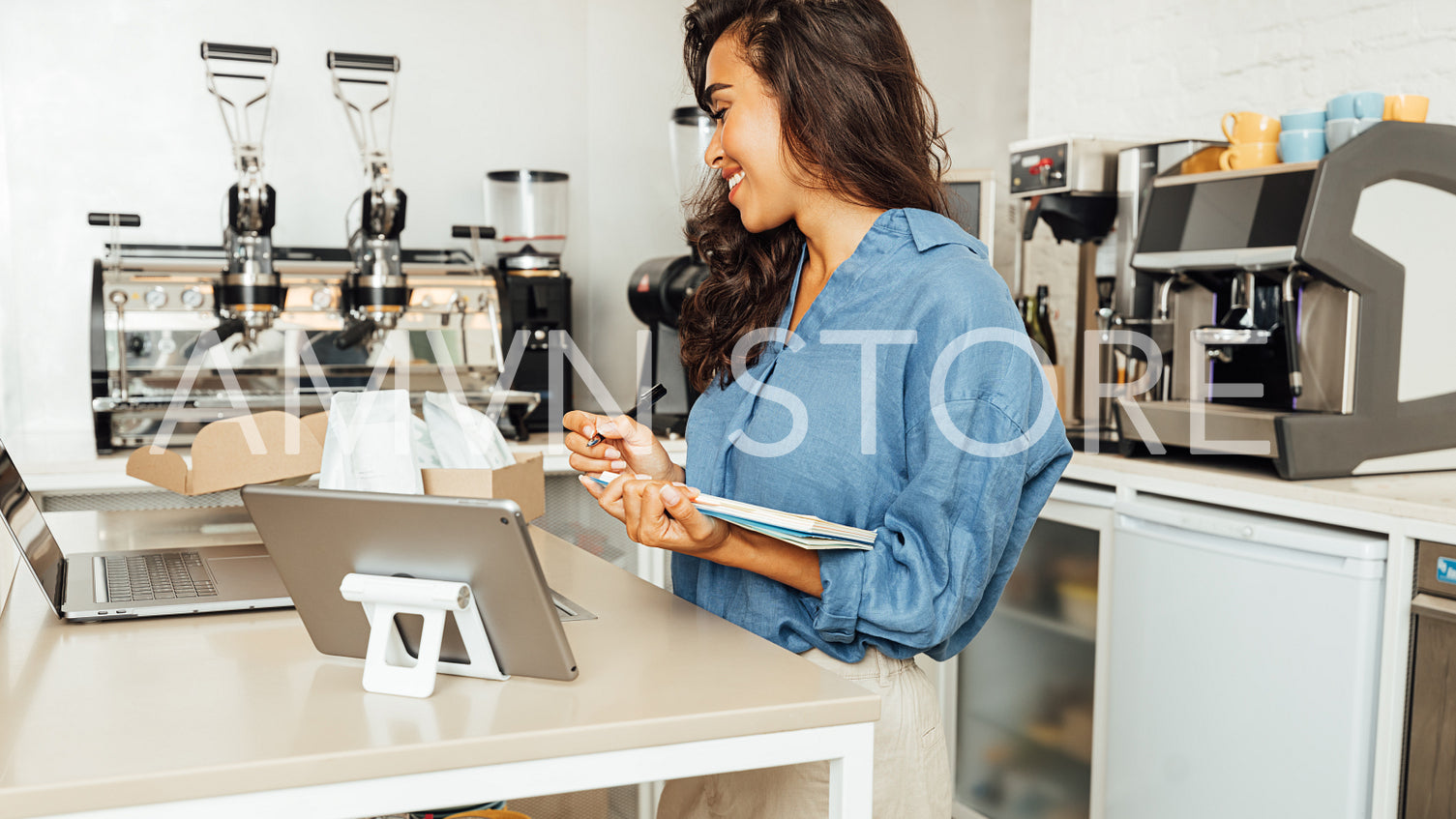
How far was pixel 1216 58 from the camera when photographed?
2.69 meters


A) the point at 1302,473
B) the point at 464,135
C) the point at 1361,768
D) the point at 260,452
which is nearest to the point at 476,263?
the point at 464,135

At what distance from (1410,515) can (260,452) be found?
158 centimetres

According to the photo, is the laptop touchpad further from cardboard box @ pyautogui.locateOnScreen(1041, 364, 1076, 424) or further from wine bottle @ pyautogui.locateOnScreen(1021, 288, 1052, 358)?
wine bottle @ pyautogui.locateOnScreen(1021, 288, 1052, 358)

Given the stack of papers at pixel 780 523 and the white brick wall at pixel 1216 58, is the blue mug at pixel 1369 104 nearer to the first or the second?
the white brick wall at pixel 1216 58

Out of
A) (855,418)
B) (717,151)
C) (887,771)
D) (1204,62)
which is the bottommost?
(887,771)

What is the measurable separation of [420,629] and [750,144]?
556mm

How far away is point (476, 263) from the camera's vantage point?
9.05 ft

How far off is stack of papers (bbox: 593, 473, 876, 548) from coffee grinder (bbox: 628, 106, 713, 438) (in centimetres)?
167

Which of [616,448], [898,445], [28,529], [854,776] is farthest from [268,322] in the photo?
[854,776]

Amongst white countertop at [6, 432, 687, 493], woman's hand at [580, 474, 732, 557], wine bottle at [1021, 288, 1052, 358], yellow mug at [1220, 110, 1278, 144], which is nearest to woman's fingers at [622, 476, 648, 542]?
woman's hand at [580, 474, 732, 557]

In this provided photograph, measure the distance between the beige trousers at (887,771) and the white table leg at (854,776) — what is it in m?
0.16

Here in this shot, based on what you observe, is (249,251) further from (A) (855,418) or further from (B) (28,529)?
(A) (855,418)

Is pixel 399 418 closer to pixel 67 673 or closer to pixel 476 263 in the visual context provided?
pixel 67 673

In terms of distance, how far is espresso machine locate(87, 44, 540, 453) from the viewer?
241 cm
